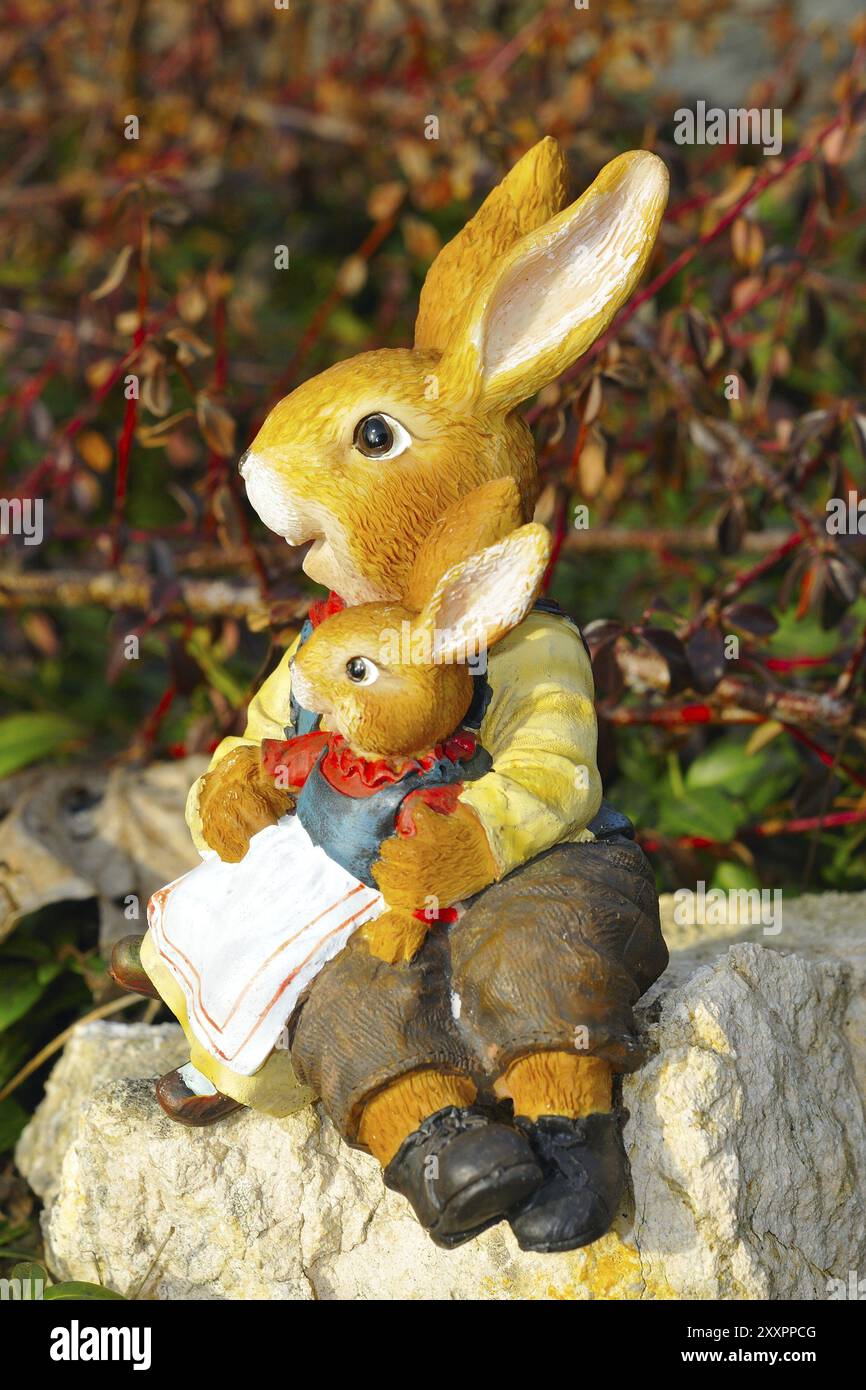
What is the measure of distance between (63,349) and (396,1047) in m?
2.31

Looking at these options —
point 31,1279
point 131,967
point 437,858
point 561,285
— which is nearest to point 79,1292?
point 31,1279

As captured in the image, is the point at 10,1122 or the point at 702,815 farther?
the point at 702,815

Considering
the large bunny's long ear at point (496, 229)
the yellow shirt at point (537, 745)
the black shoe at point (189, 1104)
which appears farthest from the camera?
the black shoe at point (189, 1104)

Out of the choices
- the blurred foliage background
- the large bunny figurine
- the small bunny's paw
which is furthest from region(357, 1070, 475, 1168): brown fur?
the blurred foliage background

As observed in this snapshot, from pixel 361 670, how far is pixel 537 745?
220mm

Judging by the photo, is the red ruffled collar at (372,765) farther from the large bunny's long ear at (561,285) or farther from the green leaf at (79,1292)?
the green leaf at (79,1292)

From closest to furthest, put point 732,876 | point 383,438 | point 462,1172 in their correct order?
1. point 462,1172
2. point 383,438
3. point 732,876

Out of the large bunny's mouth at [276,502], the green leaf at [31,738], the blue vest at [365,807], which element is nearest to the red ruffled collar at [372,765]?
the blue vest at [365,807]

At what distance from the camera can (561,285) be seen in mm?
1643

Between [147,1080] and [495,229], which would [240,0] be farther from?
[147,1080]

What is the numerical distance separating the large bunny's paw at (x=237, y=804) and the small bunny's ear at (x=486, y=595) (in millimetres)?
353

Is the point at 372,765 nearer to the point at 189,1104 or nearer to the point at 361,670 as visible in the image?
the point at 361,670

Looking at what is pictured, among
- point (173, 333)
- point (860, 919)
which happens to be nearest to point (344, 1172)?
point (860, 919)

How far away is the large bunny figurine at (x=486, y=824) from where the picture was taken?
1.53m
